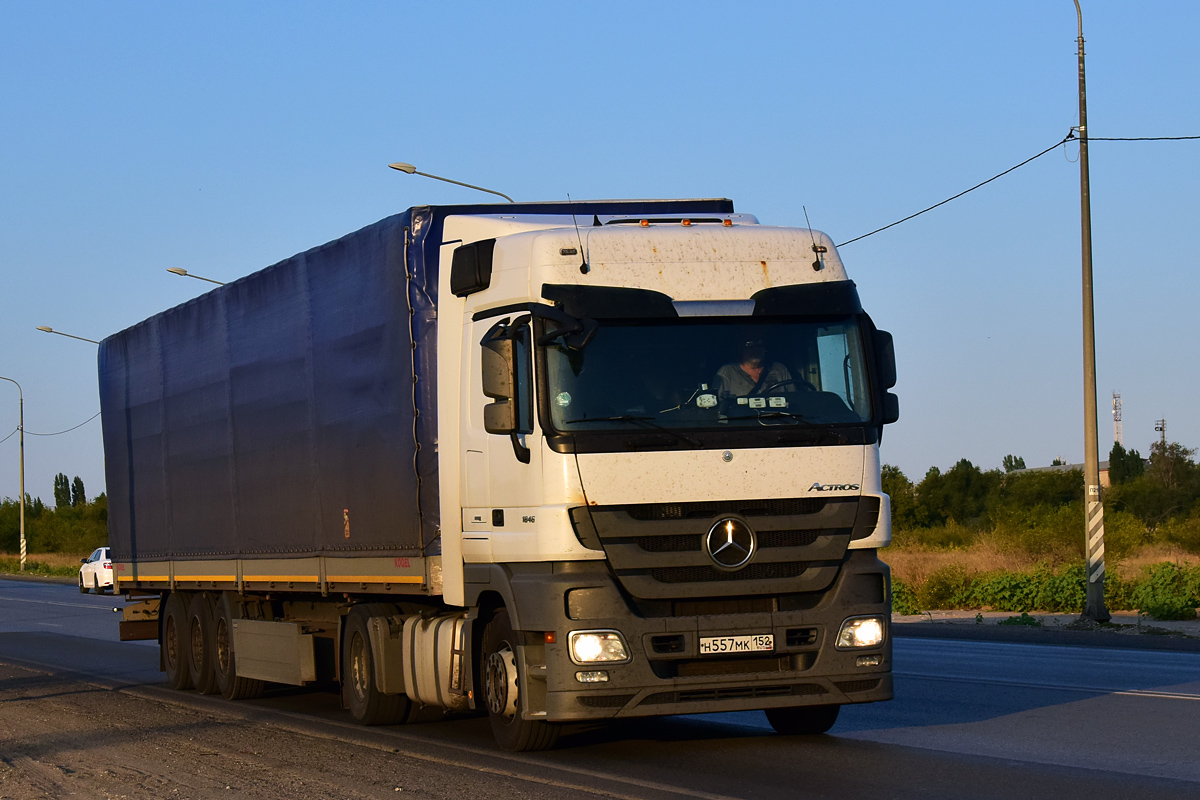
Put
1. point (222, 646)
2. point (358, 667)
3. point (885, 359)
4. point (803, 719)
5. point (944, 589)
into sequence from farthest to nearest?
point (944, 589)
point (222, 646)
point (358, 667)
point (803, 719)
point (885, 359)

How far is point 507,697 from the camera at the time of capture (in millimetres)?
9906

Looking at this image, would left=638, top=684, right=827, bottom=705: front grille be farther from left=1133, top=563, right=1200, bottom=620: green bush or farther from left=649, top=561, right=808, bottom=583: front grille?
left=1133, top=563, right=1200, bottom=620: green bush

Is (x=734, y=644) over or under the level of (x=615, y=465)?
under

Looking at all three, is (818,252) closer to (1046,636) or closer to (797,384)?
(797,384)

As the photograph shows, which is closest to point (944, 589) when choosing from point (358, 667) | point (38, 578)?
point (358, 667)

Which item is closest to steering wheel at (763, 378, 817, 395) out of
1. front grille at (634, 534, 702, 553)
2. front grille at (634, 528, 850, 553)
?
front grille at (634, 528, 850, 553)

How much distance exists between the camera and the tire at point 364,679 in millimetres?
12180

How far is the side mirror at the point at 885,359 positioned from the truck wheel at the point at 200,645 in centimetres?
906

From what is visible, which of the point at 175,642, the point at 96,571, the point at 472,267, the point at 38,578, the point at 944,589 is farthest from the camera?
the point at 38,578

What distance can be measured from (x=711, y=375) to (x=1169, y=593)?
18757 millimetres

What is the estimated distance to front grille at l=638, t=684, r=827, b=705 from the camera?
9.26 metres

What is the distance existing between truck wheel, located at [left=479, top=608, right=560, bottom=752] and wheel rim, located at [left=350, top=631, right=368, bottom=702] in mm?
2415

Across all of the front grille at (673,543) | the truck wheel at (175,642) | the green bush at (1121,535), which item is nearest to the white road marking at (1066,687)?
the front grille at (673,543)

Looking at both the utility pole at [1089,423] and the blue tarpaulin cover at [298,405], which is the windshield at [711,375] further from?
the utility pole at [1089,423]
